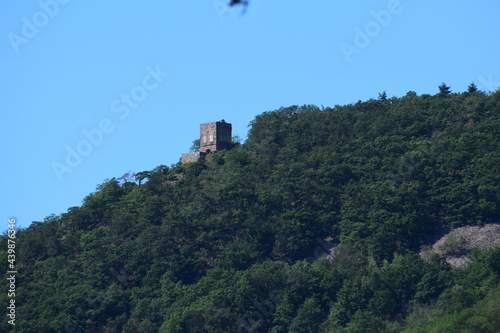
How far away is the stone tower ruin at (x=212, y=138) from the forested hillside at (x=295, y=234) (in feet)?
7.52

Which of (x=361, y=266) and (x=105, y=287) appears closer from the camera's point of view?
(x=361, y=266)

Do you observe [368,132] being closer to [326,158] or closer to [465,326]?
[326,158]

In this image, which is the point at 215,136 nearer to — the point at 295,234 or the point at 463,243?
the point at 295,234

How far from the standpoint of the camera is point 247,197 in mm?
76688

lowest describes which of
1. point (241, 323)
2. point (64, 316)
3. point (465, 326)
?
point (465, 326)

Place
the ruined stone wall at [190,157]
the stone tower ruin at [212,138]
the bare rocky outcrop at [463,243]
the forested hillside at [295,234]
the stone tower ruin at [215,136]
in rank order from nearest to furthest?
the forested hillside at [295,234]
the bare rocky outcrop at [463,243]
the ruined stone wall at [190,157]
the stone tower ruin at [212,138]
the stone tower ruin at [215,136]

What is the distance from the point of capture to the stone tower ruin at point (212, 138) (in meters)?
85.6

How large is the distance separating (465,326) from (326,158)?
25167 mm

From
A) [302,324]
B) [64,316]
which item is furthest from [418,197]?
[64,316]

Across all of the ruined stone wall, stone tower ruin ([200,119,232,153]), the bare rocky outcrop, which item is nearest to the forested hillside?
the bare rocky outcrop

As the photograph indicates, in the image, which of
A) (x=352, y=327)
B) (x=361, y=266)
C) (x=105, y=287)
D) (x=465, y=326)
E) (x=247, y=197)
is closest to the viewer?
(x=465, y=326)

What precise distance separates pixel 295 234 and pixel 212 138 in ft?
54.3

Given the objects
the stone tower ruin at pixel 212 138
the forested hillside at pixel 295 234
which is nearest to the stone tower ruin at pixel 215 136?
the stone tower ruin at pixel 212 138

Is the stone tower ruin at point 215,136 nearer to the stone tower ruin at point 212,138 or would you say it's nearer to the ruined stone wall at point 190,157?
the stone tower ruin at point 212,138
